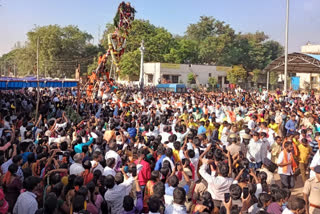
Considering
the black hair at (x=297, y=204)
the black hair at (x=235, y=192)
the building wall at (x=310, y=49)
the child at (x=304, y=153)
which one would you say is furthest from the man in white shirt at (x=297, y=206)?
the building wall at (x=310, y=49)

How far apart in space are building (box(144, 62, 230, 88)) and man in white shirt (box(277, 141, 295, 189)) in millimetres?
27988

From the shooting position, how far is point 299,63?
23047 millimetres

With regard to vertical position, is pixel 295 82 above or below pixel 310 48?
below

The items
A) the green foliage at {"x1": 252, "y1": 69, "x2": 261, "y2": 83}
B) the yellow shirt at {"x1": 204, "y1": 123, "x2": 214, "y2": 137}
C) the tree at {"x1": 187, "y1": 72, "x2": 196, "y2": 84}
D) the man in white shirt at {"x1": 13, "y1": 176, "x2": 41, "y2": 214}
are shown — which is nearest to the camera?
the man in white shirt at {"x1": 13, "y1": 176, "x2": 41, "y2": 214}

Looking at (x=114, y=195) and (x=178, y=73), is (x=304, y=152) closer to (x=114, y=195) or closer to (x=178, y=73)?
(x=114, y=195)

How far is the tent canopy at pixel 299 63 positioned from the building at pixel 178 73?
43.5ft

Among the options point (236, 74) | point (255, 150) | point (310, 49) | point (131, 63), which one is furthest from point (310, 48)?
point (255, 150)

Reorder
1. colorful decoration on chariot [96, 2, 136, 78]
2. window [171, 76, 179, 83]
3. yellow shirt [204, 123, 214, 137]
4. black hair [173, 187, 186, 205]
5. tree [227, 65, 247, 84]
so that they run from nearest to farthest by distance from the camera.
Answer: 1. black hair [173, 187, 186, 205]
2. yellow shirt [204, 123, 214, 137]
3. colorful decoration on chariot [96, 2, 136, 78]
4. tree [227, 65, 247, 84]
5. window [171, 76, 179, 83]

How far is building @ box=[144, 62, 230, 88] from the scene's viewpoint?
35594 millimetres

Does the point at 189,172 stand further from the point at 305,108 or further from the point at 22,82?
the point at 22,82

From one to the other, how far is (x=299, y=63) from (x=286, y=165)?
1998cm

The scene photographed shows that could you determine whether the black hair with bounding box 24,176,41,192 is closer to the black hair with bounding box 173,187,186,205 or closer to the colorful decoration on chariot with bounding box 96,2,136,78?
the black hair with bounding box 173,187,186,205

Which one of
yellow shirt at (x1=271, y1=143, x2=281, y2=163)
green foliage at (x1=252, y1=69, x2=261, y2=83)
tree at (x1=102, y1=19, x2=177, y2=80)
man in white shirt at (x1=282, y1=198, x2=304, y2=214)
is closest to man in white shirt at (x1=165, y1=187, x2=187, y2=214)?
man in white shirt at (x1=282, y1=198, x2=304, y2=214)

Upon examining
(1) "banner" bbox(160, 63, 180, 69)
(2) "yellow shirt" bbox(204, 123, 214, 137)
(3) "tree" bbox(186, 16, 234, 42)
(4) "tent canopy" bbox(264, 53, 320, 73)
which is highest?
(3) "tree" bbox(186, 16, 234, 42)
